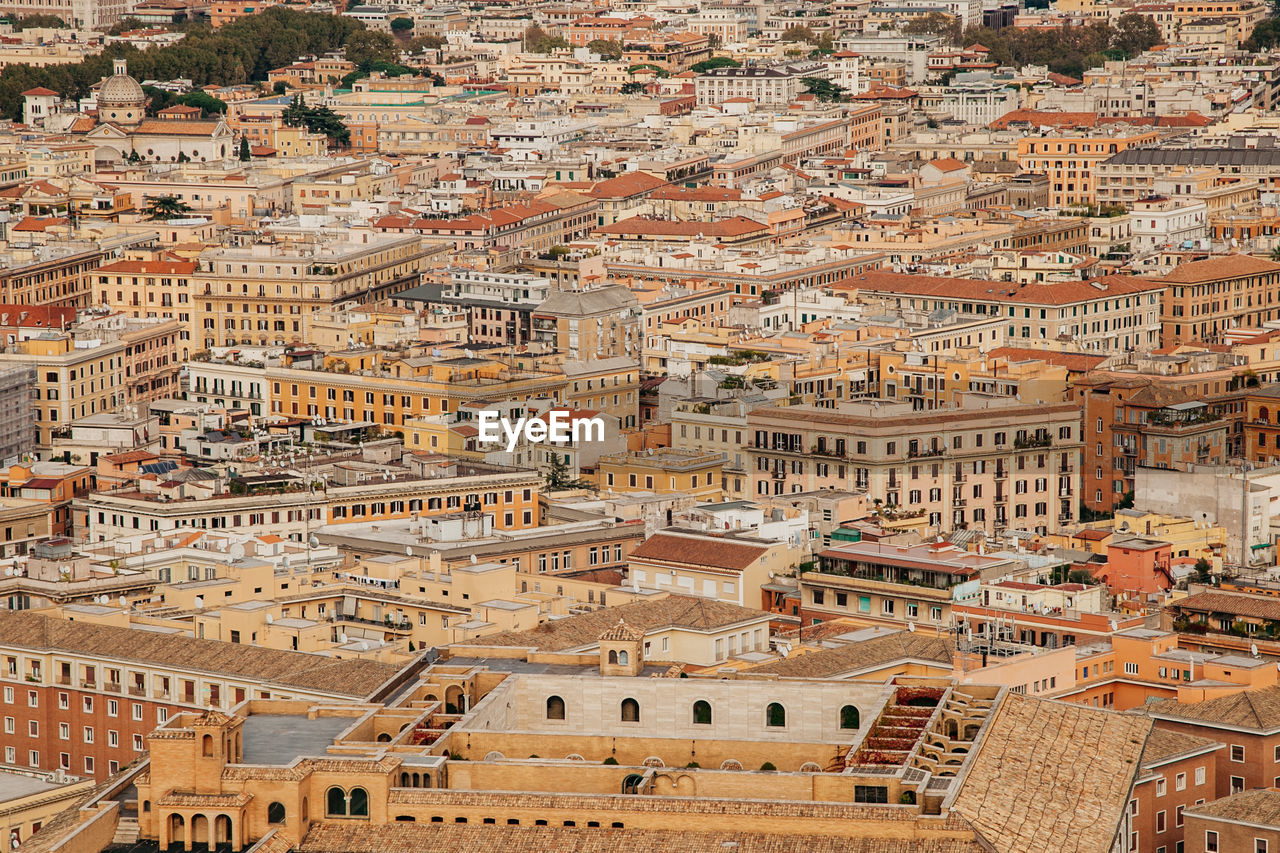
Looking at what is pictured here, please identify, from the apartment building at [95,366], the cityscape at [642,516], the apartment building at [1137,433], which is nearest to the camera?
the cityscape at [642,516]

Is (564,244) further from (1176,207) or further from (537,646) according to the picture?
(537,646)

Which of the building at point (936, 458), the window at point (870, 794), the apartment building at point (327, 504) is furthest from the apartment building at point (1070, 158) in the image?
the window at point (870, 794)

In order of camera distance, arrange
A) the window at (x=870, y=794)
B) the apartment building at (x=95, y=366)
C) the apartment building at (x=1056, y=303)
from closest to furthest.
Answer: the window at (x=870, y=794)
the apartment building at (x=95, y=366)
the apartment building at (x=1056, y=303)

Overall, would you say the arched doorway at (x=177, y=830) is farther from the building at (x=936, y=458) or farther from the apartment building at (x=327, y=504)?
the building at (x=936, y=458)

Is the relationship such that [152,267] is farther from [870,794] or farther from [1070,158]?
[870,794]

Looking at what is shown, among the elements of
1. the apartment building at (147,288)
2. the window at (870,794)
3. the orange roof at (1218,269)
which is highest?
the window at (870,794)

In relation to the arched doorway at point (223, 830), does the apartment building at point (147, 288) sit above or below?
below

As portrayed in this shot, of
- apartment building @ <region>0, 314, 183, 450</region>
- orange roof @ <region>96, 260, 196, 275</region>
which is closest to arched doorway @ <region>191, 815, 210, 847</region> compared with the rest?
apartment building @ <region>0, 314, 183, 450</region>

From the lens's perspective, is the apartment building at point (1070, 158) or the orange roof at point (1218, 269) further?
the apartment building at point (1070, 158)
